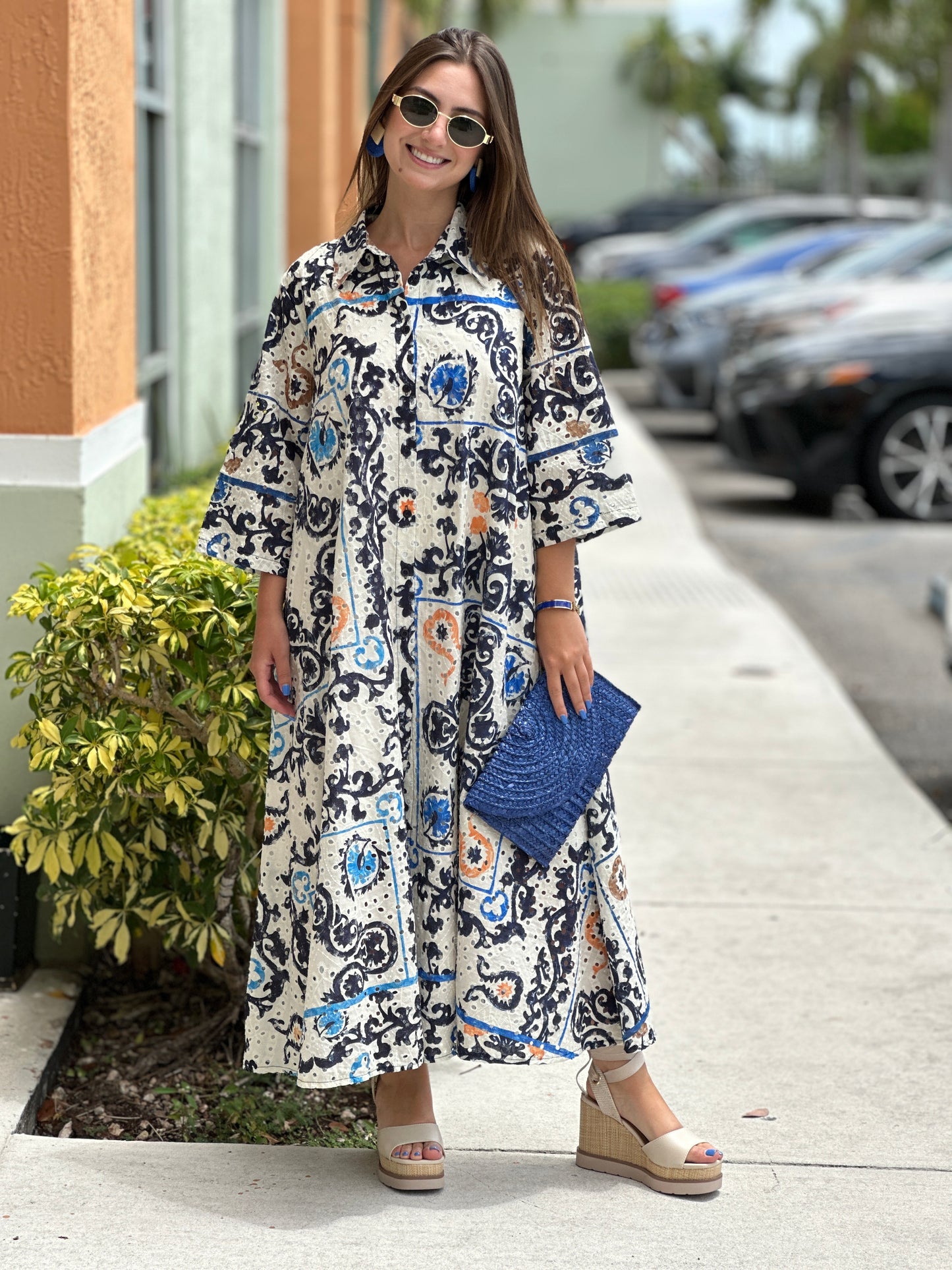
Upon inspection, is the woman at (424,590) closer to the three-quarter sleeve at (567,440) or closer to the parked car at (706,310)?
the three-quarter sleeve at (567,440)

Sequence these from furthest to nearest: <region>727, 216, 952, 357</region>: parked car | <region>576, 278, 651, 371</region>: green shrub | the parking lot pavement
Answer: <region>576, 278, 651, 371</region>: green shrub
<region>727, 216, 952, 357</region>: parked car
the parking lot pavement

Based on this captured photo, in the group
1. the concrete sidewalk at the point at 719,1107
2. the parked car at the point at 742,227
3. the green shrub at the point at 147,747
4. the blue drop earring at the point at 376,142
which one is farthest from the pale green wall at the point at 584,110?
the blue drop earring at the point at 376,142

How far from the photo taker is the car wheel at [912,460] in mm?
9703

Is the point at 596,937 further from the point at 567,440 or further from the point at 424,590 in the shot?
the point at 567,440

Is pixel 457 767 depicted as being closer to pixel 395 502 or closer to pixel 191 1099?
pixel 395 502

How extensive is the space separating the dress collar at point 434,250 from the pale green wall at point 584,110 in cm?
4817

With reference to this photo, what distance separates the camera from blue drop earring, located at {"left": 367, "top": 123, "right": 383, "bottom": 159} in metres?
2.75

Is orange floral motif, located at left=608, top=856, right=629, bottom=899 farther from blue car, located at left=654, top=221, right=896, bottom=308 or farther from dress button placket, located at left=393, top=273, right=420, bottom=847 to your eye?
blue car, located at left=654, top=221, right=896, bottom=308

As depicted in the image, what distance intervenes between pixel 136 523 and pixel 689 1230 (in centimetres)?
211

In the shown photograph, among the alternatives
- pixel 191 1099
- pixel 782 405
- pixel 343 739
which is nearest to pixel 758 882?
pixel 191 1099

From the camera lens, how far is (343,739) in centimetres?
263

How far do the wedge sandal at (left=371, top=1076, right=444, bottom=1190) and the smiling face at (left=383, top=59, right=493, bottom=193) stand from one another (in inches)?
61.2

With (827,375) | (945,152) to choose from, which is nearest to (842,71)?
(945,152)

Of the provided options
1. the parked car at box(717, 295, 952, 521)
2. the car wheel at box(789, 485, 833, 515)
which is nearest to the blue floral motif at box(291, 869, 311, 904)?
the parked car at box(717, 295, 952, 521)
